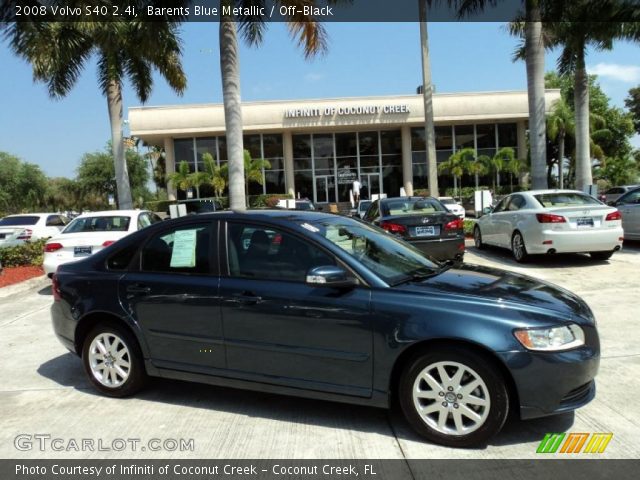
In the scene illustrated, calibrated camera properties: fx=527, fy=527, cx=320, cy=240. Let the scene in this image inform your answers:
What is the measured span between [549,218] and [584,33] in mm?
9020

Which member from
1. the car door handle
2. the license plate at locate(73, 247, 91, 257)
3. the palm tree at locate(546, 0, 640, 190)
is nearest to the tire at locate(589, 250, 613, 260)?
the palm tree at locate(546, 0, 640, 190)

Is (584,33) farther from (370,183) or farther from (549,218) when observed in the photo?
(370,183)

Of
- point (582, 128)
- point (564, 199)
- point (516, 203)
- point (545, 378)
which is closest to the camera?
point (545, 378)

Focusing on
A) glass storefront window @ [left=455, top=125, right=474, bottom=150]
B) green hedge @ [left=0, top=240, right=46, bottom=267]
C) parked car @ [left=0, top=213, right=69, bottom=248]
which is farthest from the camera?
glass storefront window @ [left=455, top=125, right=474, bottom=150]

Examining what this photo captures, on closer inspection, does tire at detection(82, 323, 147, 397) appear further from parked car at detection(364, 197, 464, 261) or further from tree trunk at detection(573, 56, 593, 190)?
tree trunk at detection(573, 56, 593, 190)

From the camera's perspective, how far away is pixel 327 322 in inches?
142

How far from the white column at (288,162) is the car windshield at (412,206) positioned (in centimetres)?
2486

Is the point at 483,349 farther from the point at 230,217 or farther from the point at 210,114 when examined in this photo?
the point at 210,114

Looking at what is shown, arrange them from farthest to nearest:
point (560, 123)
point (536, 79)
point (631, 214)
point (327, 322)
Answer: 1. point (560, 123)
2. point (536, 79)
3. point (631, 214)
4. point (327, 322)

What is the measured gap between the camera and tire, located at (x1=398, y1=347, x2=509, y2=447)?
3273 millimetres

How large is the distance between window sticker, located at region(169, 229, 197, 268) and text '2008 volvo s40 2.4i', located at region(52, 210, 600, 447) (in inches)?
0.5

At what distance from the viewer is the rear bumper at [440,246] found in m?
9.57

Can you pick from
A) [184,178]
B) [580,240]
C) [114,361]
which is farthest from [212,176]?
[114,361]
